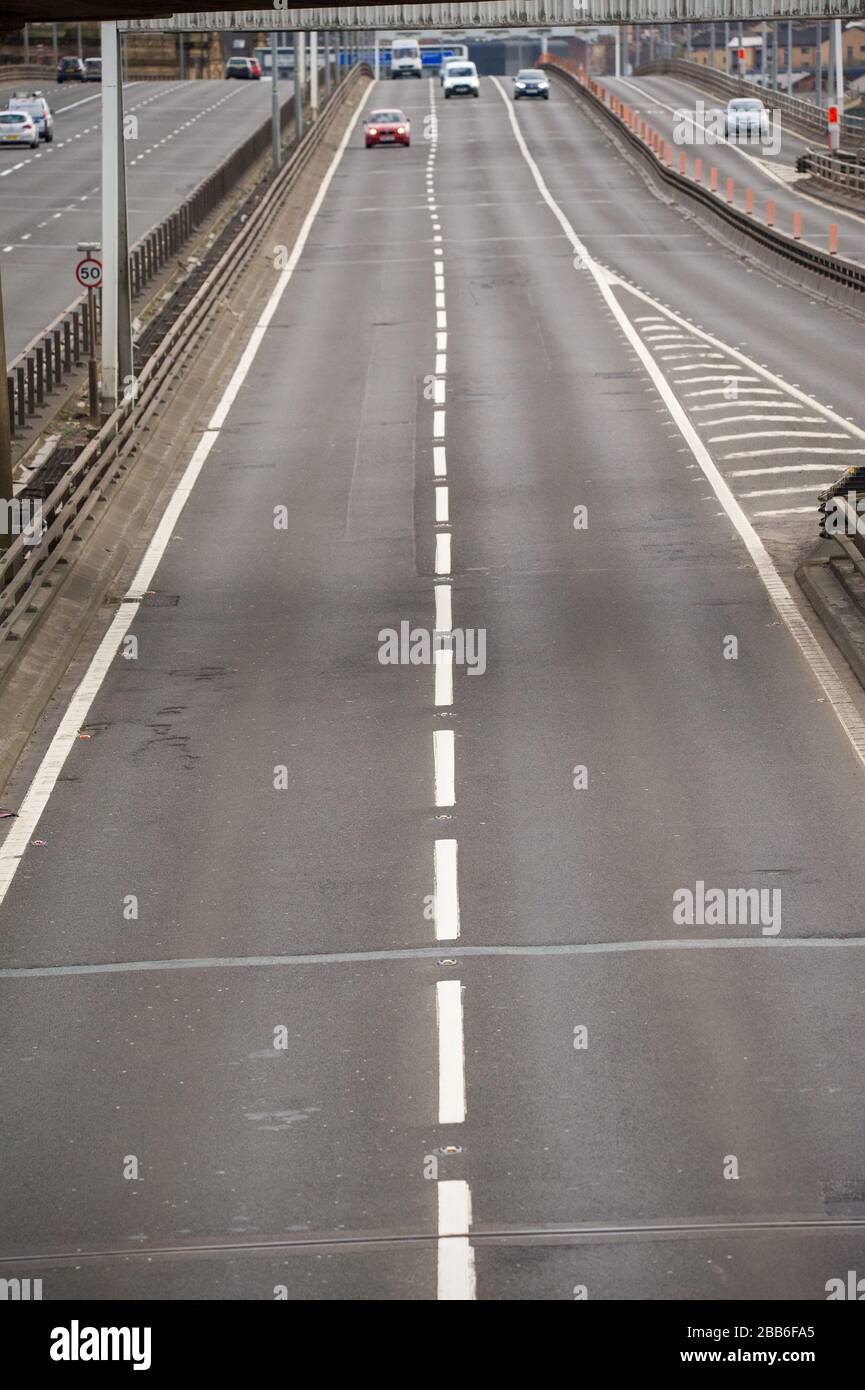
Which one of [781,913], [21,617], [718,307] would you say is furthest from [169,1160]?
[718,307]

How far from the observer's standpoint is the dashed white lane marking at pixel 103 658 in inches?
618

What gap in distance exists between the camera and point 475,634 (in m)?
21.2

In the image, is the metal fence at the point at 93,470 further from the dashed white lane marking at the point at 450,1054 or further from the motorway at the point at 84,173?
the dashed white lane marking at the point at 450,1054

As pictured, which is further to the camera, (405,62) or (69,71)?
(405,62)

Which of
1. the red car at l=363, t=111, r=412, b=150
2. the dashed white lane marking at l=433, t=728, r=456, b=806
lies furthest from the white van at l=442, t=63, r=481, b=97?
the dashed white lane marking at l=433, t=728, r=456, b=806

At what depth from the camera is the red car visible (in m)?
80.9

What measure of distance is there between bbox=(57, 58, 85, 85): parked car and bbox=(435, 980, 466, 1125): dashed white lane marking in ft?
384

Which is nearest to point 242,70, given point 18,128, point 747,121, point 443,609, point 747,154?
point 18,128

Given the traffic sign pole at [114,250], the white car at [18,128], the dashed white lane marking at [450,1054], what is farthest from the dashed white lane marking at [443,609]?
the white car at [18,128]

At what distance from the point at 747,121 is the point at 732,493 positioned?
6032 centimetres

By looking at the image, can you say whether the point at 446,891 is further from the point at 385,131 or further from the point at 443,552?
the point at 385,131

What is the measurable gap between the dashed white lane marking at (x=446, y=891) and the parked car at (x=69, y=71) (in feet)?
375

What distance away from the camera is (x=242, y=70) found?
427ft

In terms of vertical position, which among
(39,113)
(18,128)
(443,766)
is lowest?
(443,766)
